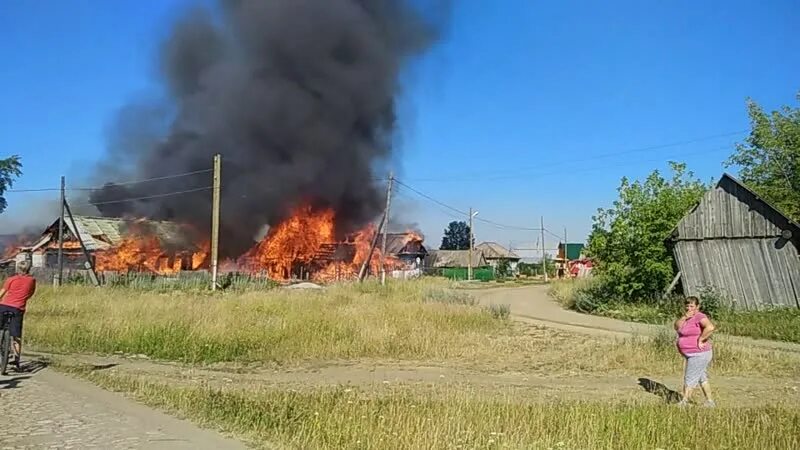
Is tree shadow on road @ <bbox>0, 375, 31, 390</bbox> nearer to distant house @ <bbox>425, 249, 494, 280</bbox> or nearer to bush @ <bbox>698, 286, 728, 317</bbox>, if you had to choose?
bush @ <bbox>698, 286, 728, 317</bbox>

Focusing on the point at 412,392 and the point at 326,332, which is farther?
the point at 326,332

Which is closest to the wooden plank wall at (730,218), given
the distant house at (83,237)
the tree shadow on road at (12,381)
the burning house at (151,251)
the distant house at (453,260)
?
the tree shadow on road at (12,381)

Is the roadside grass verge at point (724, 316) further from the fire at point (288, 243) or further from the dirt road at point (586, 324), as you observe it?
the fire at point (288, 243)

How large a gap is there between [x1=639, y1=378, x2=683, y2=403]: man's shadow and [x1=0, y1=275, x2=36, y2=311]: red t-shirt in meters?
9.91

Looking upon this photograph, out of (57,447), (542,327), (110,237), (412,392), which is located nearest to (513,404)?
(412,392)

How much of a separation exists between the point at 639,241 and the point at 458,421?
75.6 feet

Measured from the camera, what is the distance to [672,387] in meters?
11.8

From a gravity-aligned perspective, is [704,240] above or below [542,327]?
above

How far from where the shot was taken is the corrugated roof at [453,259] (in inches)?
3431

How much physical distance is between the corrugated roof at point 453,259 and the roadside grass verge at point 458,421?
7596cm

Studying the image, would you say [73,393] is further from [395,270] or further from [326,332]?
[395,270]

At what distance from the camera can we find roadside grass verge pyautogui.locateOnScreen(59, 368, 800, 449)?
6.90 metres

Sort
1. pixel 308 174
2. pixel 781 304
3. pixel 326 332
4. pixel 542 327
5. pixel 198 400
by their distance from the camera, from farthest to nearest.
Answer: pixel 308 174 < pixel 781 304 < pixel 542 327 < pixel 326 332 < pixel 198 400

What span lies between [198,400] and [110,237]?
43.0 meters
